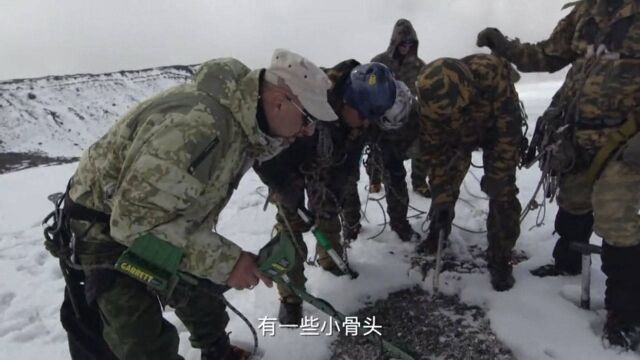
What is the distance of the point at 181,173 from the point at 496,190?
8.33 feet

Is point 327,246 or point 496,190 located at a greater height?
point 496,190

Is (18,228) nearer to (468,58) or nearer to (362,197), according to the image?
(362,197)

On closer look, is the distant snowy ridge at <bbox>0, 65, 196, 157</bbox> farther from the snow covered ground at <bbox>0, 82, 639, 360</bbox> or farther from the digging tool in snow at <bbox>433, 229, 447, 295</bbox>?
the digging tool in snow at <bbox>433, 229, 447, 295</bbox>

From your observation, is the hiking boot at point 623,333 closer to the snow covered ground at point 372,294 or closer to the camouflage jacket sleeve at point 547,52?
the snow covered ground at point 372,294

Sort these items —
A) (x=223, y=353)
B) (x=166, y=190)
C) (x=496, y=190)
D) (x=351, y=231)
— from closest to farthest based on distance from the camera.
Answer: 1. (x=166, y=190)
2. (x=223, y=353)
3. (x=496, y=190)
4. (x=351, y=231)

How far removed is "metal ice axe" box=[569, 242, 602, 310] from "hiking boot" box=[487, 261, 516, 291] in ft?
1.71

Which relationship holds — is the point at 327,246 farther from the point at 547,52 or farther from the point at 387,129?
the point at 547,52

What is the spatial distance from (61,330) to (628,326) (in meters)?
4.19

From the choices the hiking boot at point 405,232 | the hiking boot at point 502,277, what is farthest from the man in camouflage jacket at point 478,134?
the hiking boot at point 405,232

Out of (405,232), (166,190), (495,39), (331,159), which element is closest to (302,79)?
(166,190)

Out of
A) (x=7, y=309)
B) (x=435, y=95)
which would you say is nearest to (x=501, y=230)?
(x=435, y=95)

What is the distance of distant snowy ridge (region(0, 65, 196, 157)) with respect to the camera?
142ft

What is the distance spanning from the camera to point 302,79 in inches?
92.9

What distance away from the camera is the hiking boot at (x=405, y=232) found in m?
5.11
